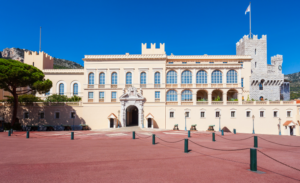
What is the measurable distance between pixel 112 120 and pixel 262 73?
38570 mm

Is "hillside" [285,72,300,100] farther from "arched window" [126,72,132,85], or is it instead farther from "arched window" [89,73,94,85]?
"arched window" [89,73,94,85]

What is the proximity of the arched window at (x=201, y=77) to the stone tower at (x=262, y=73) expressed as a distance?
54.2 feet

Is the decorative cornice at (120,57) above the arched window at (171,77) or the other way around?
above

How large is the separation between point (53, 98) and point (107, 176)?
1423 inches

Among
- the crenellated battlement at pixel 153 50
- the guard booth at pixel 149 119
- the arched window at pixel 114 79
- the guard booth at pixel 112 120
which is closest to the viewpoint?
the guard booth at pixel 112 120

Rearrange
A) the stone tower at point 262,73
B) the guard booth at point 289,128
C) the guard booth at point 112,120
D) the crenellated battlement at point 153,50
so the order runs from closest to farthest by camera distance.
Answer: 1. the guard booth at point 289,128
2. the guard booth at point 112,120
3. the crenellated battlement at point 153,50
4. the stone tower at point 262,73

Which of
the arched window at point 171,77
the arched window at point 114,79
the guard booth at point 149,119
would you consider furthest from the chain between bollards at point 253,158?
the arched window at point 114,79

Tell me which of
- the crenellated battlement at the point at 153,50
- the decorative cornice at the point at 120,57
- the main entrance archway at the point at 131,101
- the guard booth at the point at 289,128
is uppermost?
the crenellated battlement at the point at 153,50

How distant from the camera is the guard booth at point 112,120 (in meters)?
37.4

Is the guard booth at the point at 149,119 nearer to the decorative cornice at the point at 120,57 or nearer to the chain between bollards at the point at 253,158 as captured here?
the decorative cornice at the point at 120,57

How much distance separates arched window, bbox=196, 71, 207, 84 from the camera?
3962 cm

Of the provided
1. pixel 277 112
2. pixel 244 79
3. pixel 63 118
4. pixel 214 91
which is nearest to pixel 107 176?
pixel 63 118

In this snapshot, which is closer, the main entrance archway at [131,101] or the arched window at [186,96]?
the main entrance archway at [131,101]

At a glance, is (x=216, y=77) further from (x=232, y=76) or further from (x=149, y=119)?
(x=149, y=119)
